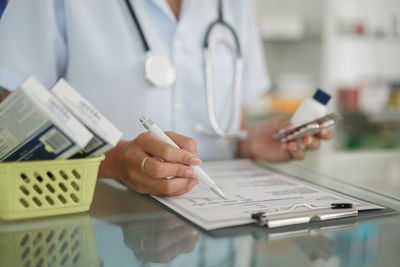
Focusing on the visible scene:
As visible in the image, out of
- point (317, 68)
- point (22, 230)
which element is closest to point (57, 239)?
point (22, 230)

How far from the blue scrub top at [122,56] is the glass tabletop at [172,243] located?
0.92 feet

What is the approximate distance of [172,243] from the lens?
0.42 meters

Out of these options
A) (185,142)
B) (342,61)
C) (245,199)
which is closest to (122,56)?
(185,142)

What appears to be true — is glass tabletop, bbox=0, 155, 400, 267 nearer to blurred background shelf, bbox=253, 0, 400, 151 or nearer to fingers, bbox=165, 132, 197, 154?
fingers, bbox=165, 132, 197, 154

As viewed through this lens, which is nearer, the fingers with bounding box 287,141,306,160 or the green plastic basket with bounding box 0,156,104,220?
the green plastic basket with bounding box 0,156,104,220

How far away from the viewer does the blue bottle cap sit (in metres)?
0.72

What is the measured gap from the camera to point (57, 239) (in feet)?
1.40

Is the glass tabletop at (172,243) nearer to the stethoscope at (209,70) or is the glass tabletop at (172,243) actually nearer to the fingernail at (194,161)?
the fingernail at (194,161)

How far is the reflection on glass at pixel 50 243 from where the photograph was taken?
1.24ft

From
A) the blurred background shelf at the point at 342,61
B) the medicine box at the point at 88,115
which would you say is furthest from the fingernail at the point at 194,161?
the blurred background shelf at the point at 342,61

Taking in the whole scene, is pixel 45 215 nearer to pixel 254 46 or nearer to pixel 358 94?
pixel 254 46

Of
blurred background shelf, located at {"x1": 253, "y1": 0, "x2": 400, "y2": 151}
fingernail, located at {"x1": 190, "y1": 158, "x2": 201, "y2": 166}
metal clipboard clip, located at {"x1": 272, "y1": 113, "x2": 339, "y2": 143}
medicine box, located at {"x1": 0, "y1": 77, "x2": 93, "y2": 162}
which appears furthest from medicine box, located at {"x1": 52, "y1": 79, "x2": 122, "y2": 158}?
blurred background shelf, located at {"x1": 253, "y1": 0, "x2": 400, "y2": 151}

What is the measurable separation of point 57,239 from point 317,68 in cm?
221

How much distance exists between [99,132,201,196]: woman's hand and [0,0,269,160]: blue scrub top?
0.12 metres
